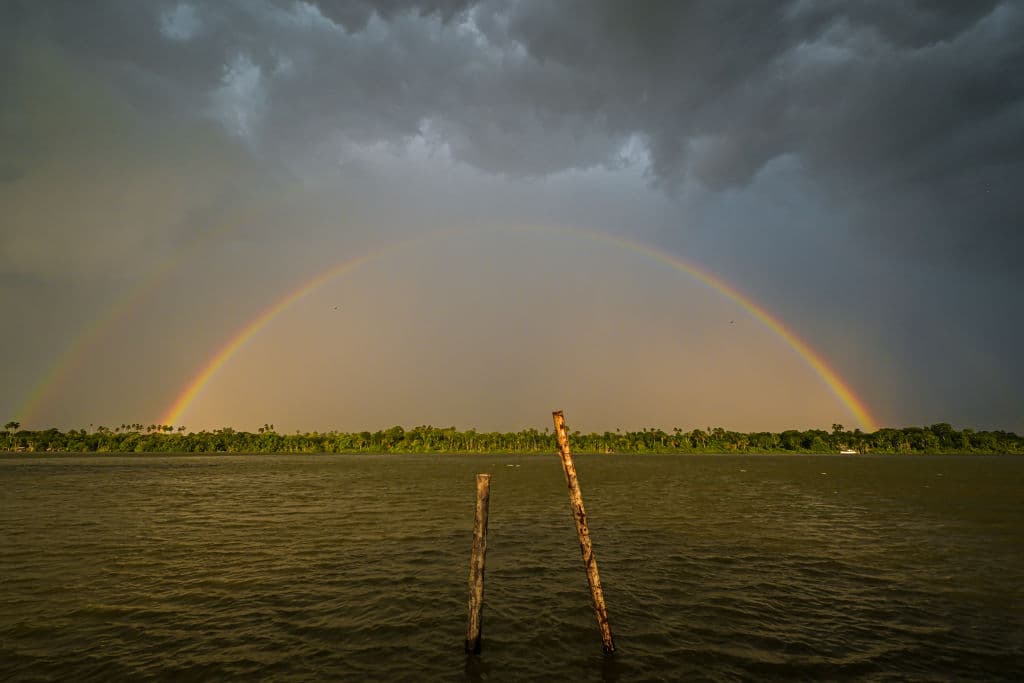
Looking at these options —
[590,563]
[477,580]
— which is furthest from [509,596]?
[590,563]

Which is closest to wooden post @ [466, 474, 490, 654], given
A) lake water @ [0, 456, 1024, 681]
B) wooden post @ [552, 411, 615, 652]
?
lake water @ [0, 456, 1024, 681]

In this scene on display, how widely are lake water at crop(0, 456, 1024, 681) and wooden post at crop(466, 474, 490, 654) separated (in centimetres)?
47

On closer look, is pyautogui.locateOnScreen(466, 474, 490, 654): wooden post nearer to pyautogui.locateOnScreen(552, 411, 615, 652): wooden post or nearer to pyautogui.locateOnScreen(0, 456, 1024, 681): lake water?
pyautogui.locateOnScreen(0, 456, 1024, 681): lake water

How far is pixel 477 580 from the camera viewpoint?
38.3 feet

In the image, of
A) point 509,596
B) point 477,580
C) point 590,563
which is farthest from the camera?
point 509,596

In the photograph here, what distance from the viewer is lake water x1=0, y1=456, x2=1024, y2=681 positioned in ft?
36.3

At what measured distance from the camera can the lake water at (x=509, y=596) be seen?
11.1 meters

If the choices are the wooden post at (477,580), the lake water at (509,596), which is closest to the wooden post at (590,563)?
the lake water at (509,596)

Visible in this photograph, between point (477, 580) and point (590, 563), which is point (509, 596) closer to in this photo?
point (477, 580)

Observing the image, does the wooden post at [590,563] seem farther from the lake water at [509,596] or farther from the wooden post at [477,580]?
the wooden post at [477,580]

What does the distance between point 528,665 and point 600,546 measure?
529 inches

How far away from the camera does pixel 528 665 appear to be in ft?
35.8

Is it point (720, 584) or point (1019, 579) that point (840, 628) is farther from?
point (1019, 579)

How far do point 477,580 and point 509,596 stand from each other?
4904 millimetres
